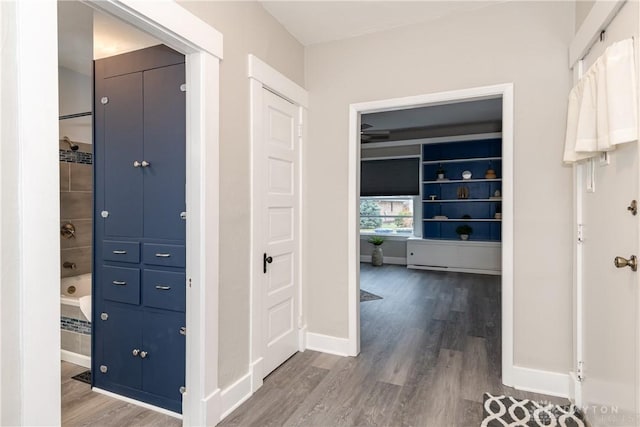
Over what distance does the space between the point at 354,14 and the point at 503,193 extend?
1715 mm

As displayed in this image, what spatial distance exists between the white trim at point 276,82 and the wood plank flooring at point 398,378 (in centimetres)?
214

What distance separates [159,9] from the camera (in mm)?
1671

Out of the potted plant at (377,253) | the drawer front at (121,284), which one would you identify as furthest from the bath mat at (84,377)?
the potted plant at (377,253)

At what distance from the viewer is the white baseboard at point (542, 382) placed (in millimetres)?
2389

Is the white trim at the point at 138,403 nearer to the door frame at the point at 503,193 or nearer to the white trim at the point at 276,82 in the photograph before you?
the door frame at the point at 503,193

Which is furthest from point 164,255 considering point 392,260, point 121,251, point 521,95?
point 392,260

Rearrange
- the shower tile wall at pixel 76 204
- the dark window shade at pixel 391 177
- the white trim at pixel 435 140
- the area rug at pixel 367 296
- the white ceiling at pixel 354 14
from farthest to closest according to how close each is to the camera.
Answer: the dark window shade at pixel 391 177 < the white trim at pixel 435 140 < the area rug at pixel 367 296 < the shower tile wall at pixel 76 204 < the white ceiling at pixel 354 14

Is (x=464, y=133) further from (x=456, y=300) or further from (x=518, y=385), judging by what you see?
(x=518, y=385)

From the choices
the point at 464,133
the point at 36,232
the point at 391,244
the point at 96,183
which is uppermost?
the point at 464,133

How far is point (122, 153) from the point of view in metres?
2.35

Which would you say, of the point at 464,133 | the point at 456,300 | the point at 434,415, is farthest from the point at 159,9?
the point at 464,133

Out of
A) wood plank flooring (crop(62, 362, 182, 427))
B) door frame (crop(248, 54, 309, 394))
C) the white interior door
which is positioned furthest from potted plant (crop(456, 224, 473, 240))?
wood plank flooring (crop(62, 362, 182, 427))

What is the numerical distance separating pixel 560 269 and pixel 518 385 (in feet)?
2.80

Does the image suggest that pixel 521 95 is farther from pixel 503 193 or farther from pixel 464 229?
pixel 464 229
